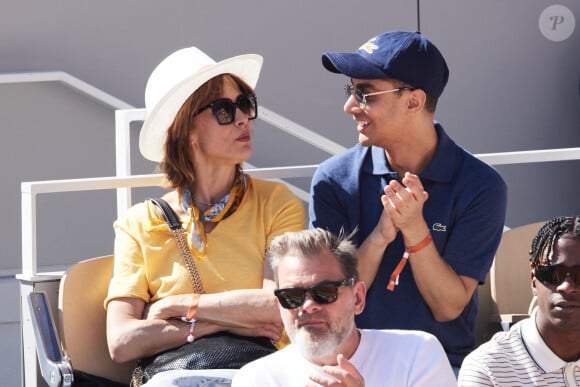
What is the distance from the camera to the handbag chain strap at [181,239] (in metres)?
3.80

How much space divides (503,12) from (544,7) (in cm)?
24

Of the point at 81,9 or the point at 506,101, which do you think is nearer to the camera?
the point at 81,9

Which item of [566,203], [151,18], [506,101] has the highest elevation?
[151,18]

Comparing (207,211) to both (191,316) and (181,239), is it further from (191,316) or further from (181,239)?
(191,316)

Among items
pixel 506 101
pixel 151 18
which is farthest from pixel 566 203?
pixel 151 18

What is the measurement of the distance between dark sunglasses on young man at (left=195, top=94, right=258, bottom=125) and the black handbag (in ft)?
2.46

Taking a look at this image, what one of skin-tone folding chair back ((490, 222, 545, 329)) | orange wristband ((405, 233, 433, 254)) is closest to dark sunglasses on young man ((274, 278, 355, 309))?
orange wristband ((405, 233, 433, 254))

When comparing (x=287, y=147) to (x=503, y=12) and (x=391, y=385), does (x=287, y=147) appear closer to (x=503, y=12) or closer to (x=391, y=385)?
(x=503, y=12)

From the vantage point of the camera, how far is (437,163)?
370cm

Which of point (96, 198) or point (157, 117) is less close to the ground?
point (157, 117)

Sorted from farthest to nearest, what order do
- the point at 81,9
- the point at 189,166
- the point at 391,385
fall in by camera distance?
the point at 81,9
the point at 189,166
the point at 391,385

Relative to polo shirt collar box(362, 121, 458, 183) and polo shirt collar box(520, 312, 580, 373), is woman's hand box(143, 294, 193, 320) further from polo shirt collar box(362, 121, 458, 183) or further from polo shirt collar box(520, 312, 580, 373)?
polo shirt collar box(520, 312, 580, 373)

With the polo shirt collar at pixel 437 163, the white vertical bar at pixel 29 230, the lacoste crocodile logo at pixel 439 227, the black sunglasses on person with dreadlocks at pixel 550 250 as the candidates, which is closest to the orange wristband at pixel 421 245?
the lacoste crocodile logo at pixel 439 227

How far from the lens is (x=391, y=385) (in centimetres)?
289
